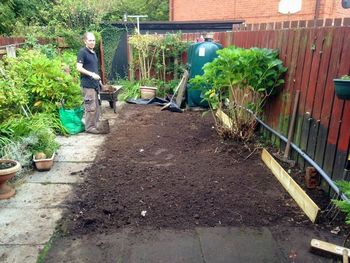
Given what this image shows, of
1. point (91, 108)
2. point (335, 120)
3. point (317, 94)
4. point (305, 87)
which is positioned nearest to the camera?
point (335, 120)

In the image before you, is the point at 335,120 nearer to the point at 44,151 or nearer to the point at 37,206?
the point at 37,206

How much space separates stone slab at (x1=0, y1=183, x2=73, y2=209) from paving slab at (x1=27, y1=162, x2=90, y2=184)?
15cm

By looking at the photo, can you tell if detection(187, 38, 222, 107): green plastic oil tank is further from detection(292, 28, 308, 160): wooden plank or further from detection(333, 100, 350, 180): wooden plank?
detection(333, 100, 350, 180): wooden plank

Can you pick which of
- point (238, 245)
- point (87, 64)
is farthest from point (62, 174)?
point (238, 245)

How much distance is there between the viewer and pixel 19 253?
2703mm

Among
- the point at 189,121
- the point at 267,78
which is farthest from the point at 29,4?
the point at 267,78

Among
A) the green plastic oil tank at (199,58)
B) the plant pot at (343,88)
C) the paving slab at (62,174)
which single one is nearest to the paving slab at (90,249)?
the paving slab at (62,174)

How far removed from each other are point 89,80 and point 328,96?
4.11 metres

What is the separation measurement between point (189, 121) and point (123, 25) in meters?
6.45

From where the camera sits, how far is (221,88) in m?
5.55

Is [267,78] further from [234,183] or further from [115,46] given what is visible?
[115,46]

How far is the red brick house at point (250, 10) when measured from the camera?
1277 cm

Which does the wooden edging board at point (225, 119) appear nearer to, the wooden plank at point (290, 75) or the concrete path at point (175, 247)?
the wooden plank at point (290, 75)

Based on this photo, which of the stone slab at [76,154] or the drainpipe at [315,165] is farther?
the stone slab at [76,154]
